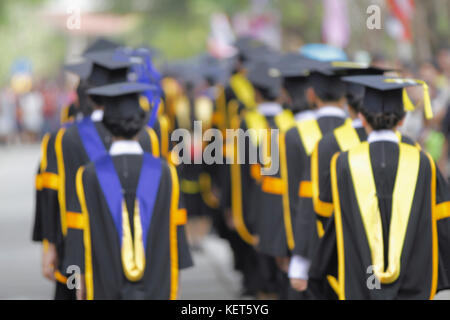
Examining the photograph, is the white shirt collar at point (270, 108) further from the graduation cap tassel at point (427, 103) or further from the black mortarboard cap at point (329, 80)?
the graduation cap tassel at point (427, 103)

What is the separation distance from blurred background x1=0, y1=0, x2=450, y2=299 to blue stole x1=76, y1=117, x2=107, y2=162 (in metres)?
1.10

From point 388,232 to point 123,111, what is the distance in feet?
4.48

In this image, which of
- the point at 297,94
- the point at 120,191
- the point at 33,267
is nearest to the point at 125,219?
the point at 120,191

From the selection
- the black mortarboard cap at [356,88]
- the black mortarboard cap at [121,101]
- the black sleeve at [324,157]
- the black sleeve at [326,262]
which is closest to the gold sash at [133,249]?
the black mortarboard cap at [121,101]

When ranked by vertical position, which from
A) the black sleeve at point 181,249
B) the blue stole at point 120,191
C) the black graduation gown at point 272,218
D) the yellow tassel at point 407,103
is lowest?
the black graduation gown at point 272,218

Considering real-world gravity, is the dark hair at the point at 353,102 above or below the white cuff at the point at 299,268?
above

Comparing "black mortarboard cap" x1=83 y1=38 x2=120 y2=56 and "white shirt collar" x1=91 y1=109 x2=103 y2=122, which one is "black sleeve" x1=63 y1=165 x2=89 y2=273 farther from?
"black mortarboard cap" x1=83 y1=38 x2=120 y2=56

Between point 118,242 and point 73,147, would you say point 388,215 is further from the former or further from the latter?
point 73,147

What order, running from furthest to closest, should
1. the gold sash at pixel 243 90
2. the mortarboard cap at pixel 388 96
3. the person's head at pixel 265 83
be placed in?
1. the gold sash at pixel 243 90
2. the person's head at pixel 265 83
3. the mortarboard cap at pixel 388 96

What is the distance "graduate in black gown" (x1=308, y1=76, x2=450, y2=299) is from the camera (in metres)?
4.68

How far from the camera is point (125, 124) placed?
4.84m

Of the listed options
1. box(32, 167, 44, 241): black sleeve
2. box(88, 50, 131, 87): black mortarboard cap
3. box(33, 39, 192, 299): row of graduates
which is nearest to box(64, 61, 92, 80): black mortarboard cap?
box(88, 50, 131, 87): black mortarboard cap

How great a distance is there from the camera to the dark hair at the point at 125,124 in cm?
484

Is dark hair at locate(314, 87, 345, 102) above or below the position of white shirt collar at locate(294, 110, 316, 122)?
above
